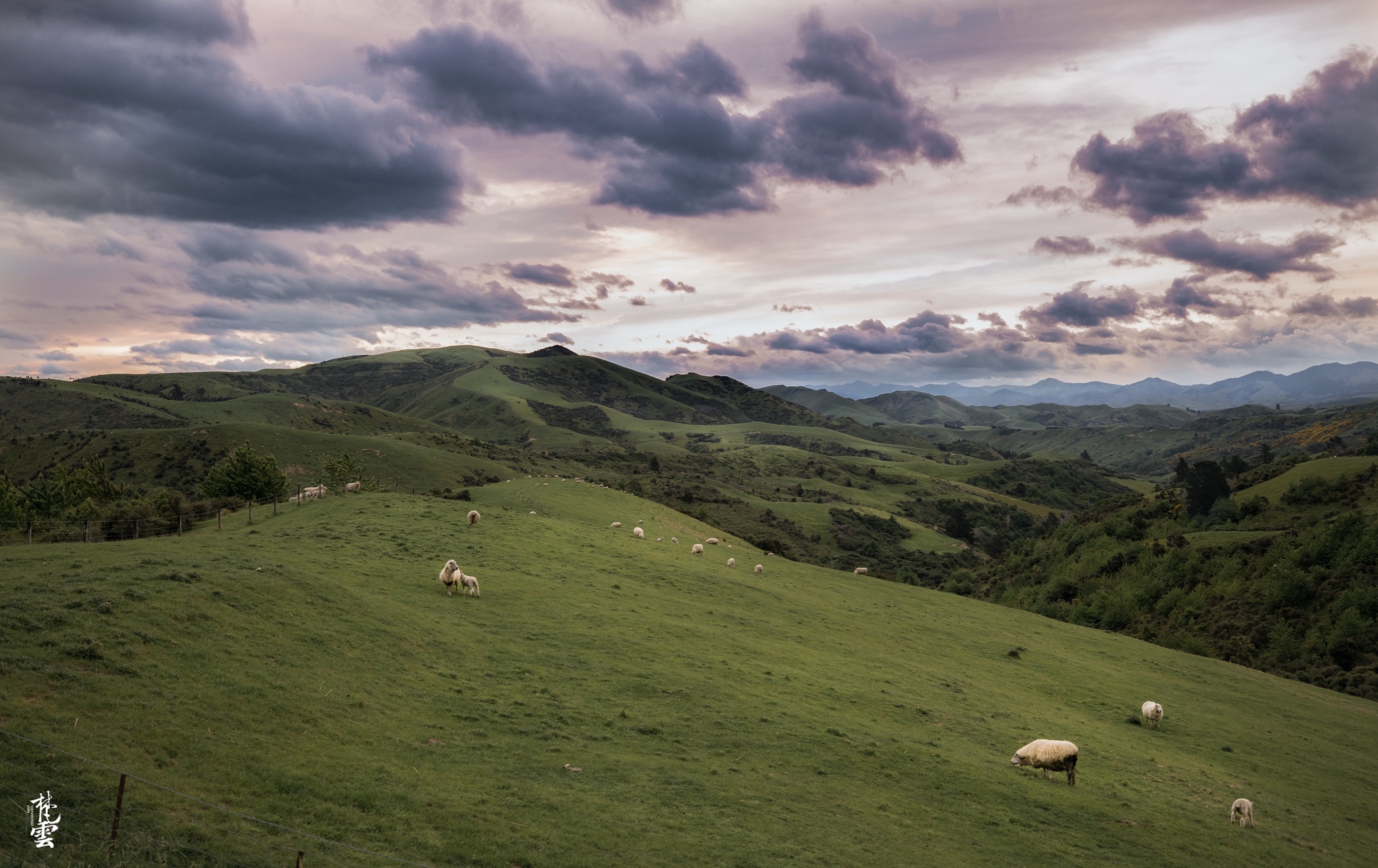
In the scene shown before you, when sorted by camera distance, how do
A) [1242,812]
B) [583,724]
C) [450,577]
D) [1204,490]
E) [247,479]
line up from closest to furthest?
[583,724]
[1242,812]
[450,577]
[247,479]
[1204,490]

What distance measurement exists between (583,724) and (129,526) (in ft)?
139

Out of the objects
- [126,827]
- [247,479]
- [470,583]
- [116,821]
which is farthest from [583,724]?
[247,479]

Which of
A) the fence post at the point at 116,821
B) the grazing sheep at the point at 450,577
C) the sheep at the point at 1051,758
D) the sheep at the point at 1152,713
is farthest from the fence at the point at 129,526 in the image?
the sheep at the point at 1152,713

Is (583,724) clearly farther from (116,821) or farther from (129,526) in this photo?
(129,526)

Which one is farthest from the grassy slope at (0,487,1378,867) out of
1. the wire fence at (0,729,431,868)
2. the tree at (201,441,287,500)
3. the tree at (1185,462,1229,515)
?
the tree at (1185,462,1229,515)

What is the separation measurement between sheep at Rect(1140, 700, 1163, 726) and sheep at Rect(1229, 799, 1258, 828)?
36.7ft

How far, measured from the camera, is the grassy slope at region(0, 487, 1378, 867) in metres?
14.0

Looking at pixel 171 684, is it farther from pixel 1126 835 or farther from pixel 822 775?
pixel 1126 835

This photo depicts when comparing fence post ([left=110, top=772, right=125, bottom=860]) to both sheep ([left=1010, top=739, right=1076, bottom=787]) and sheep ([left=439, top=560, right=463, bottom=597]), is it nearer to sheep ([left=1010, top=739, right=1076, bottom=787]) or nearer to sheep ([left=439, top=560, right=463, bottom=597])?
sheep ([left=439, top=560, right=463, bottom=597])

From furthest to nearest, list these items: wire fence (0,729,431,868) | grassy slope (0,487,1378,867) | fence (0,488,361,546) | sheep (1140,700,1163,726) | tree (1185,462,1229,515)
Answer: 1. tree (1185,462,1229,515)
2. fence (0,488,361,546)
3. sheep (1140,700,1163,726)
4. grassy slope (0,487,1378,867)
5. wire fence (0,729,431,868)

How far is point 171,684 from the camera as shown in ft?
50.9

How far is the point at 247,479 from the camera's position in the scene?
67312 mm

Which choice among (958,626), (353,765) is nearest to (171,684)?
(353,765)

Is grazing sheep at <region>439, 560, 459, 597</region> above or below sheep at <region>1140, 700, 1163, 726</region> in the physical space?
above
